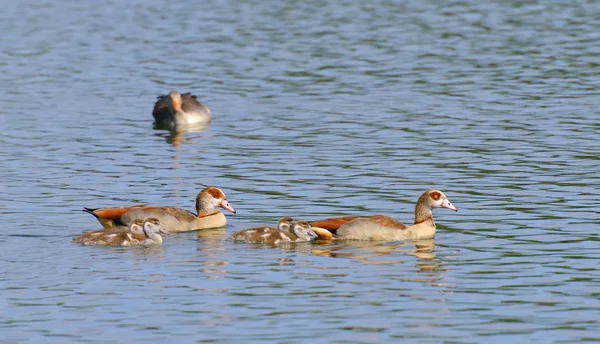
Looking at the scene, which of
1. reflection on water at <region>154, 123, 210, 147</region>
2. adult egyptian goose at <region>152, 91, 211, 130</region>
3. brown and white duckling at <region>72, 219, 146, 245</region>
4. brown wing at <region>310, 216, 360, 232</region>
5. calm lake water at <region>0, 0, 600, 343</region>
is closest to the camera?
calm lake water at <region>0, 0, 600, 343</region>

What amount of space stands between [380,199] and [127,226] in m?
4.72

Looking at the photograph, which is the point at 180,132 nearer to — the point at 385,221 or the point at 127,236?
the point at 127,236

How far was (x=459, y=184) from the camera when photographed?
976 inches

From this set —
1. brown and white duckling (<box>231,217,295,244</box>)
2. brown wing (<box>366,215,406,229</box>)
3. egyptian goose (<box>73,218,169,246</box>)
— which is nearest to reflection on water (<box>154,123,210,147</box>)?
egyptian goose (<box>73,218,169,246</box>)

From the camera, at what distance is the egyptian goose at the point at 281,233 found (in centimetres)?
1986

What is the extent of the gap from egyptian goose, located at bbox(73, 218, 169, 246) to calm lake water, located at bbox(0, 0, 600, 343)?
243 millimetres

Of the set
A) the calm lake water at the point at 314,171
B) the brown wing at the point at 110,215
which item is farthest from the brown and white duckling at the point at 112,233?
the brown wing at the point at 110,215

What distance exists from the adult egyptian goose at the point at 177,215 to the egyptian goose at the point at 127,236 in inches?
28.4

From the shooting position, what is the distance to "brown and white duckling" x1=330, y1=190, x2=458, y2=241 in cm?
2002

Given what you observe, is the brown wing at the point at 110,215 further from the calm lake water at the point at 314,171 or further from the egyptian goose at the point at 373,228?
the egyptian goose at the point at 373,228

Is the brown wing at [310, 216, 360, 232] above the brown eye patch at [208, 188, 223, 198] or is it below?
below

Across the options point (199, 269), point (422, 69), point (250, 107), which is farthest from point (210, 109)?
point (199, 269)

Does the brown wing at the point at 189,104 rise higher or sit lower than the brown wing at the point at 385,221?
higher

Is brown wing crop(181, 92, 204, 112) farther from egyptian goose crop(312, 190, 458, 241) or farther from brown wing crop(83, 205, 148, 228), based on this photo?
egyptian goose crop(312, 190, 458, 241)
